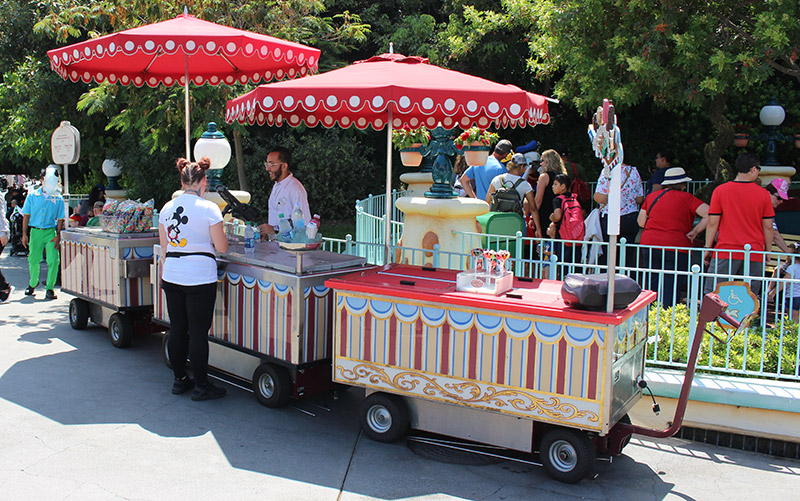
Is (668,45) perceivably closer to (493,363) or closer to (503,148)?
(503,148)

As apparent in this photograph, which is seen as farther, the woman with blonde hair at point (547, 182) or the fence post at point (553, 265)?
the woman with blonde hair at point (547, 182)

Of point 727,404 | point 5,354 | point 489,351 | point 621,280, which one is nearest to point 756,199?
point 727,404

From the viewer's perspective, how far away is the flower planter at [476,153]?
27.7ft

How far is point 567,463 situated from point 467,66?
485 inches

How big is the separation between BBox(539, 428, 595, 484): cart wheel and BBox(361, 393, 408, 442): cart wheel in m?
1.03

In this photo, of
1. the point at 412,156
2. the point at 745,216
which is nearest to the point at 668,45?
the point at 745,216

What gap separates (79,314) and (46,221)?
2.61 metres

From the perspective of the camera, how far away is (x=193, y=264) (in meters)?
5.92

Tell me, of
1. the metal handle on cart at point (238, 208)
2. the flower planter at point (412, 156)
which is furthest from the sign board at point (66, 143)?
the flower planter at point (412, 156)

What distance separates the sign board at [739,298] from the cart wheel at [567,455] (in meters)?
2.01

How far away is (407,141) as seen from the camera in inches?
364

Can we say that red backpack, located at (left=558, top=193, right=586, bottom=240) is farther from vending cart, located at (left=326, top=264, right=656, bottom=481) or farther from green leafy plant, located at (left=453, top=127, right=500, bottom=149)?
vending cart, located at (left=326, top=264, right=656, bottom=481)

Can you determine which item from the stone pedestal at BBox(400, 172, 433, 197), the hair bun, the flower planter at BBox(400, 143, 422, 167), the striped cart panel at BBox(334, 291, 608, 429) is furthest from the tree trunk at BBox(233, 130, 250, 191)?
the striped cart panel at BBox(334, 291, 608, 429)

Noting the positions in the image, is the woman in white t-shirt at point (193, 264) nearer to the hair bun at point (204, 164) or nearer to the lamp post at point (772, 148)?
the hair bun at point (204, 164)
